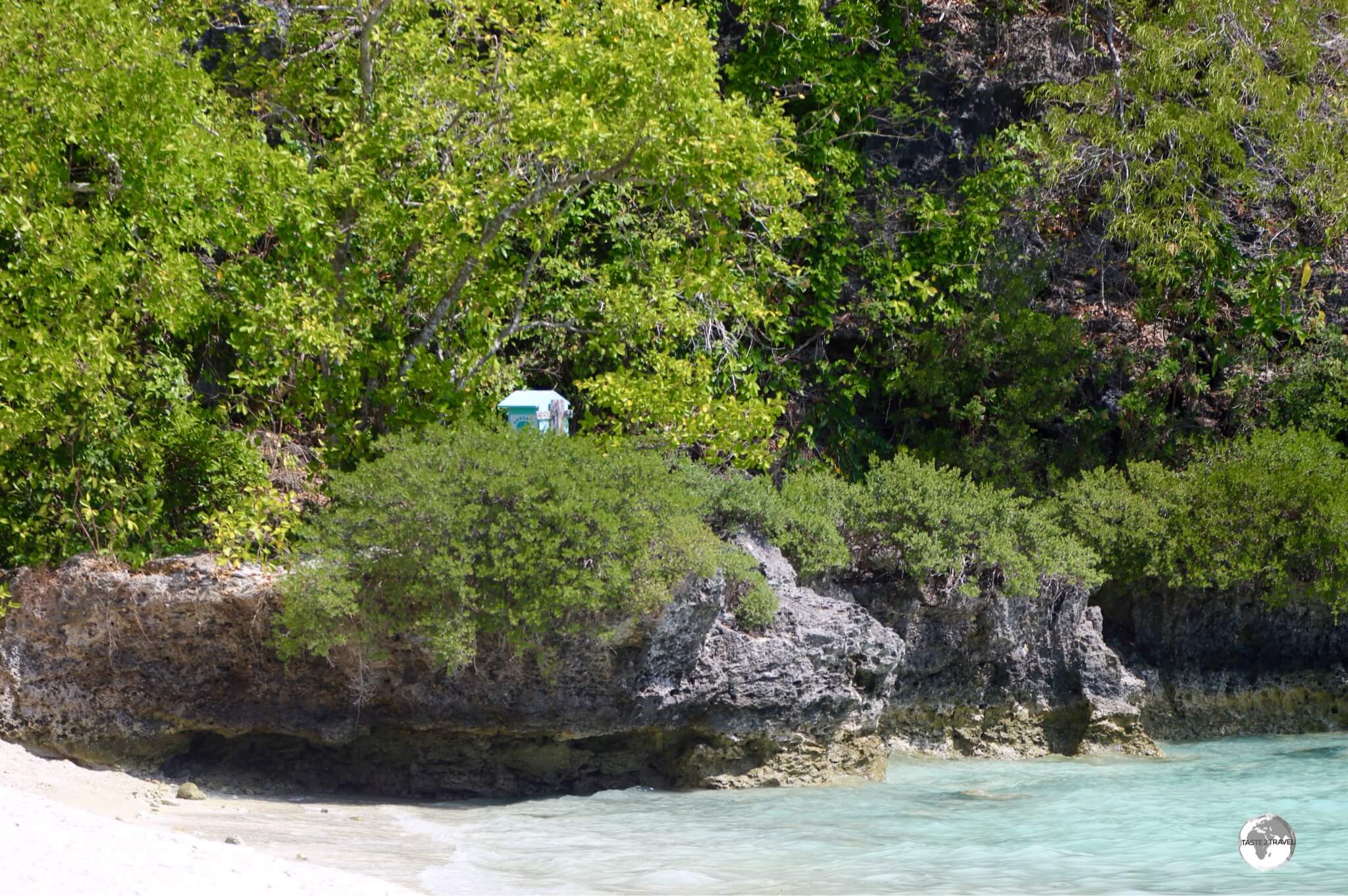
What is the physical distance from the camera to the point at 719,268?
10469mm

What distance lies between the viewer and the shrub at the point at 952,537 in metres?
10.6

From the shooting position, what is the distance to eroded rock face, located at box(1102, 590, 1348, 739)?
12094 millimetres

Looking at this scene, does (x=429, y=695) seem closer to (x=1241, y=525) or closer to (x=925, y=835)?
(x=925, y=835)

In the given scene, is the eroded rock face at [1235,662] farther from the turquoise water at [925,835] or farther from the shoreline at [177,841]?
the shoreline at [177,841]

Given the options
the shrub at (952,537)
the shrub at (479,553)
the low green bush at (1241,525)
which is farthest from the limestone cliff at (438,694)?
the low green bush at (1241,525)

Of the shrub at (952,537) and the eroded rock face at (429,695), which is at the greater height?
the shrub at (952,537)

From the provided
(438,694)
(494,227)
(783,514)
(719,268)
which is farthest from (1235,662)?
(494,227)

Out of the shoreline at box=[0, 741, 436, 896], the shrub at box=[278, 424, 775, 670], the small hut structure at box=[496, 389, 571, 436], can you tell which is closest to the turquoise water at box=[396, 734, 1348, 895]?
the shoreline at box=[0, 741, 436, 896]

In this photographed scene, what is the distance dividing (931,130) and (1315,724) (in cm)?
740

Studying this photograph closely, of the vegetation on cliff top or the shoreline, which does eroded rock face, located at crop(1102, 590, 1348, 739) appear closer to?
the vegetation on cliff top

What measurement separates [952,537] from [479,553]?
432 cm

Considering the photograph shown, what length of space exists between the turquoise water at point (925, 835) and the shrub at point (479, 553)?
123cm

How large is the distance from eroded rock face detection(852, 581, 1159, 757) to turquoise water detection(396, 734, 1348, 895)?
0.70 metres

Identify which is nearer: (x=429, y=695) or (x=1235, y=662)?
(x=429, y=695)
